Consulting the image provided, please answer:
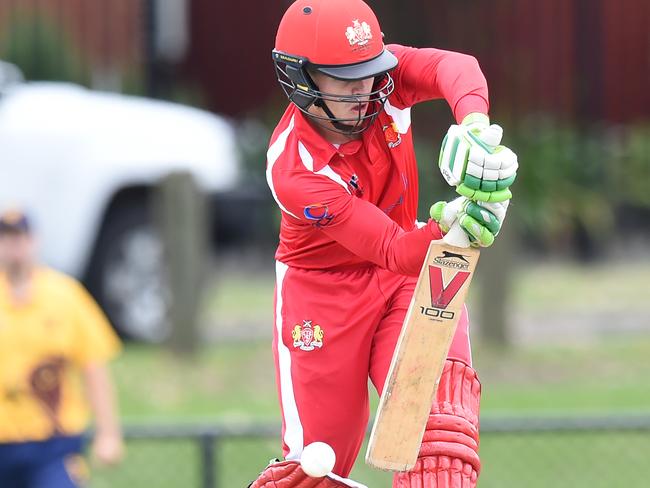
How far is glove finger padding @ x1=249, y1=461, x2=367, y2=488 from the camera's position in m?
4.68

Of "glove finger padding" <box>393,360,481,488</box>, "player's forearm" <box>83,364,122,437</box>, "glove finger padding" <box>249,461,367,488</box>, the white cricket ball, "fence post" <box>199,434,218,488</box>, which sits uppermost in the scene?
"glove finger padding" <box>393,360,481,488</box>

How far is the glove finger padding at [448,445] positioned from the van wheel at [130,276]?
5.71 meters

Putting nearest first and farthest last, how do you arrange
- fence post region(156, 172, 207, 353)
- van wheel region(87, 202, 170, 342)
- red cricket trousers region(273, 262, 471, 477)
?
red cricket trousers region(273, 262, 471, 477) → fence post region(156, 172, 207, 353) → van wheel region(87, 202, 170, 342)

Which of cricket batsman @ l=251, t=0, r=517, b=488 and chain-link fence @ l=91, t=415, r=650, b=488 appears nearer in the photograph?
cricket batsman @ l=251, t=0, r=517, b=488

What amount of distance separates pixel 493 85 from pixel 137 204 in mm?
4827

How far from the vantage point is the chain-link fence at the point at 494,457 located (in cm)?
701

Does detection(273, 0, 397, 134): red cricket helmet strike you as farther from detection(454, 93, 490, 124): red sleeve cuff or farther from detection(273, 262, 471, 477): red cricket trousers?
detection(273, 262, 471, 477): red cricket trousers

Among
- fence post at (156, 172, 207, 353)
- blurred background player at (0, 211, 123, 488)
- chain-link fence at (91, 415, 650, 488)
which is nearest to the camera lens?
blurred background player at (0, 211, 123, 488)

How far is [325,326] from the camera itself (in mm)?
4613

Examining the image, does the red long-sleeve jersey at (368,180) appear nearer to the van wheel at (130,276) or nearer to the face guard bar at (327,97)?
the face guard bar at (327,97)

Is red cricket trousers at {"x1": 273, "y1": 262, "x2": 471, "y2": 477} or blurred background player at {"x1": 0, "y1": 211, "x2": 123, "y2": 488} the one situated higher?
red cricket trousers at {"x1": 273, "y1": 262, "x2": 471, "y2": 477}

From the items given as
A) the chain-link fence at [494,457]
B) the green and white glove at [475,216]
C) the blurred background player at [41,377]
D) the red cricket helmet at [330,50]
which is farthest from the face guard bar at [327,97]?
the chain-link fence at [494,457]

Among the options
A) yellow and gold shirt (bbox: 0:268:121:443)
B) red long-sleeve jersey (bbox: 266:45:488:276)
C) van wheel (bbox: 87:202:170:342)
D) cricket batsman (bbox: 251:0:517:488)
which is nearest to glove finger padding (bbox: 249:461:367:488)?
cricket batsman (bbox: 251:0:517:488)

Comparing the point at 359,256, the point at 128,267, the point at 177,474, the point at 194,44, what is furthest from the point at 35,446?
the point at 194,44
